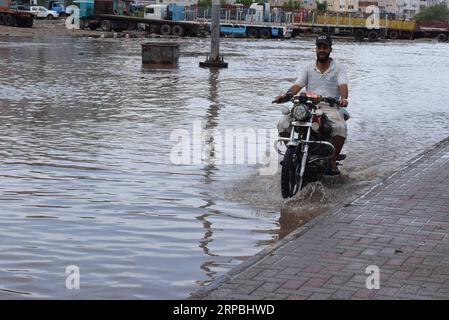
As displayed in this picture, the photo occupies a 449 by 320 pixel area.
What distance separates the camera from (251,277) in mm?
5262

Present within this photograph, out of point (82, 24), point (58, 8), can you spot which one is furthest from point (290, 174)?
point (58, 8)

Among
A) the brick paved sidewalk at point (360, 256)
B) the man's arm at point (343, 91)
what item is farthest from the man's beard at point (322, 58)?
the brick paved sidewalk at point (360, 256)

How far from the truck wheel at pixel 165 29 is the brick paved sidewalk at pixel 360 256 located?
5632 centimetres

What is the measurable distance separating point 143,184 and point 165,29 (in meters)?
55.8

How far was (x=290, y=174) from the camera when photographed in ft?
26.0

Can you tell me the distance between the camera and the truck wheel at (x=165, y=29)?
63250mm

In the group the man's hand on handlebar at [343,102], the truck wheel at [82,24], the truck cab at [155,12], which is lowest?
the man's hand on handlebar at [343,102]

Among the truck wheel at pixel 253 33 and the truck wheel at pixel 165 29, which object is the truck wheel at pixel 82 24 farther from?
the truck wheel at pixel 253 33

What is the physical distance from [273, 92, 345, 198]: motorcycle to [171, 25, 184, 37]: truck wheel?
55.4 meters

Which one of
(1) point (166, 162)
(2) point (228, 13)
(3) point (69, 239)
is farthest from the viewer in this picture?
(2) point (228, 13)

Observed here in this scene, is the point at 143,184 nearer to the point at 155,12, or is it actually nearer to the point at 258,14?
the point at 155,12
